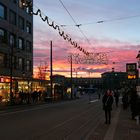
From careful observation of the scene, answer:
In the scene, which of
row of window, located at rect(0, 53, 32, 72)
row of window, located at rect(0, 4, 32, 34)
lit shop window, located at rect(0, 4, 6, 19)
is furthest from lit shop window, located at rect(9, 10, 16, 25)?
row of window, located at rect(0, 53, 32, 72)

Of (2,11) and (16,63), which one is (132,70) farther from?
(16,63)

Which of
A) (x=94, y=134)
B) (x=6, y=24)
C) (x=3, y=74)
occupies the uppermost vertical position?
(x=6, y=24)

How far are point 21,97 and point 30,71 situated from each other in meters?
22.4

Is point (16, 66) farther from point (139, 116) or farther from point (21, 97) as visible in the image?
point (139, 116)

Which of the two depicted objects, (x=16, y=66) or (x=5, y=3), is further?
(x=16, y=66)

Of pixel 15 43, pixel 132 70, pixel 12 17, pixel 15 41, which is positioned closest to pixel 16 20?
pixel 12 17

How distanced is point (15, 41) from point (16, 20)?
333 cm

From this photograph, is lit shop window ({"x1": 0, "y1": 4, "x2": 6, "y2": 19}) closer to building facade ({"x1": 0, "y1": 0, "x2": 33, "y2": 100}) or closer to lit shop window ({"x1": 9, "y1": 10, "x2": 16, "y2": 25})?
building facade ({"x1": 0, "y1": 0, "x2": 33, "y2": 100})

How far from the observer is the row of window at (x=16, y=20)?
211 ft

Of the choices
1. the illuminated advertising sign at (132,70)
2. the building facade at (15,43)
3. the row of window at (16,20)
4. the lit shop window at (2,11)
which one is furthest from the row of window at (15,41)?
the illuminated advertising sign at (132,70)

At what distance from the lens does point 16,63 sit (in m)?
68.6

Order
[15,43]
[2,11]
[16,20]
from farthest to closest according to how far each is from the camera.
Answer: [16,20]
[15,43]
[2,11]

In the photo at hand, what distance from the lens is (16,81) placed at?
2611 inches

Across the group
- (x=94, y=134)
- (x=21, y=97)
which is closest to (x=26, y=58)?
(x=21, y=97)
